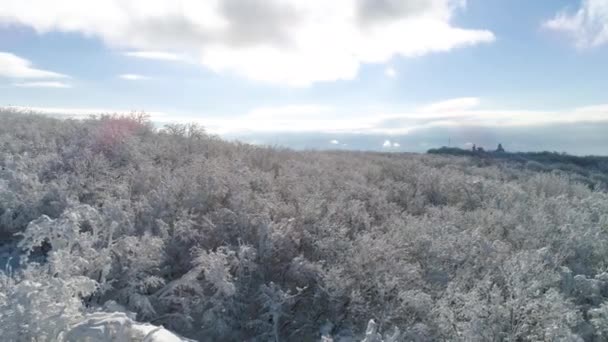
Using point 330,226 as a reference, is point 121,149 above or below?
above

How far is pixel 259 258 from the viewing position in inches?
290

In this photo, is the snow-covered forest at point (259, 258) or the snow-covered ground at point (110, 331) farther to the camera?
the snow-covered forest at point (259, 258)

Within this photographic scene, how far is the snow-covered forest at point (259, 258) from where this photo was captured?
5680mm

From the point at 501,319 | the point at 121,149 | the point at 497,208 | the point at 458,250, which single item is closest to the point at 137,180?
the point at 121,149

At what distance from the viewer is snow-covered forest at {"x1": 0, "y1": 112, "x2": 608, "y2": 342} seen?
5.68m

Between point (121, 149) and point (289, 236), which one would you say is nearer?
point (289, 236)

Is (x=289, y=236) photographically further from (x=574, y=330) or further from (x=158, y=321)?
(x=574, y=330)

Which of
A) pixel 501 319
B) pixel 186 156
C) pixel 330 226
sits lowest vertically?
pixel 501 319

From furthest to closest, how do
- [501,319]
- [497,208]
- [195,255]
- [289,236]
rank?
[497,208], [289,236], [195,255], [501,319]

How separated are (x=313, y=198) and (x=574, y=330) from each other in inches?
182

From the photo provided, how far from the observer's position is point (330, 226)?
26.2 ft

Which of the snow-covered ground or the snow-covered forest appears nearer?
the snow-covered ground

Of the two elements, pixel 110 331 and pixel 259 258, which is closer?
pixel 110 331

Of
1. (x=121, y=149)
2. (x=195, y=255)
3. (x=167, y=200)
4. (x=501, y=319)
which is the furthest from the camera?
(x=121, y=149)
